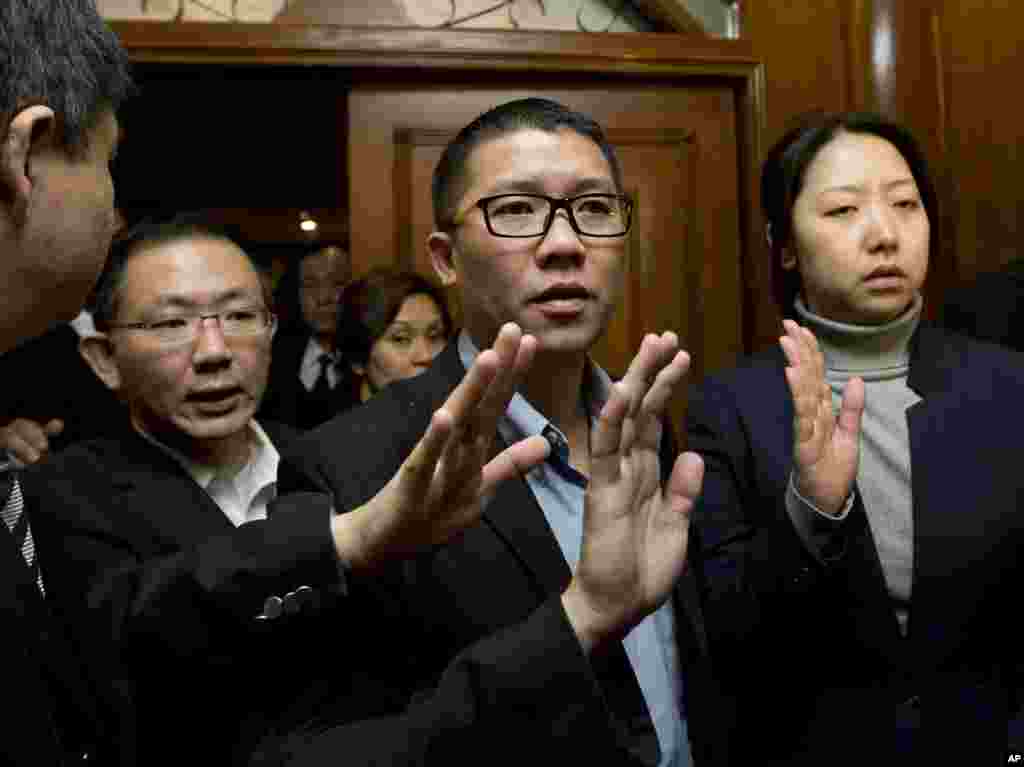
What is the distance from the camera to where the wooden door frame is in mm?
2617

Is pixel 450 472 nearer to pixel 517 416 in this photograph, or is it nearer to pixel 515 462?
pixel 515 462

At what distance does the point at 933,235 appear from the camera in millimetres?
1616

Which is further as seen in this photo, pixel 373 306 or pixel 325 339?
pixel 325 339

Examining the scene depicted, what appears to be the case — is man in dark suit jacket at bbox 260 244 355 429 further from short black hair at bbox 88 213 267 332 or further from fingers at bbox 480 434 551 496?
fingers at bbox 480 434 551 496

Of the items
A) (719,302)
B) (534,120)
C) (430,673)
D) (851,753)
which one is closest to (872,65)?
(719,302)

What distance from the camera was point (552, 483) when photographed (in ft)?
3.92

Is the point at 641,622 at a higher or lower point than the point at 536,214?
lower

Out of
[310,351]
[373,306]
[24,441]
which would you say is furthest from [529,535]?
[310,351]

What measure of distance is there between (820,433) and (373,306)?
135cm

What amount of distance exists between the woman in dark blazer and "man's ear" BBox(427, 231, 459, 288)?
1.43 feet

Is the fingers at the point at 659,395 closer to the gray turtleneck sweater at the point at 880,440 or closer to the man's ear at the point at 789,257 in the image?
the gray turtleneck sweater at the point at 880,440

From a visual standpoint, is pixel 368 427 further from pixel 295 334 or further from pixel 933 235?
pixel 295 334

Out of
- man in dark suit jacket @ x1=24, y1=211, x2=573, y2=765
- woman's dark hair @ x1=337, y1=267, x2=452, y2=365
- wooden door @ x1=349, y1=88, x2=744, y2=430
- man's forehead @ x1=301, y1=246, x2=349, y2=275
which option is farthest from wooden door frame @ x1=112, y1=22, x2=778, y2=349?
man in dark suit jacket @ x1=24, y1=211, x2=573, y2=765

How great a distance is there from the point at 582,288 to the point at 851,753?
0.71 meters
